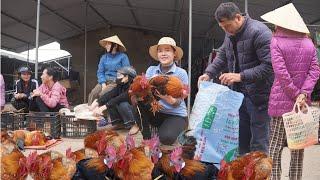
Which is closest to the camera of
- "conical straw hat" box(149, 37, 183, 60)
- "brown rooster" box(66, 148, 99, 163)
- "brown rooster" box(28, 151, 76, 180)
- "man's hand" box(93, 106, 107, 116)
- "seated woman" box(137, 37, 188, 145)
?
"brown rooster" box(28, 151, 76, 180)

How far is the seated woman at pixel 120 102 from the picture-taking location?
6.21 metres

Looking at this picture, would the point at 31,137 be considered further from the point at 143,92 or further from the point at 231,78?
the point at 231,78

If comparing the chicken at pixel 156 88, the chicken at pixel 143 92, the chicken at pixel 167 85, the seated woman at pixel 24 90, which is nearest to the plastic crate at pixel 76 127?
the seated woman at pixel 24 90

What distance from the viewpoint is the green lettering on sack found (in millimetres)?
3561

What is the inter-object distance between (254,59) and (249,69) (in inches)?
6.1

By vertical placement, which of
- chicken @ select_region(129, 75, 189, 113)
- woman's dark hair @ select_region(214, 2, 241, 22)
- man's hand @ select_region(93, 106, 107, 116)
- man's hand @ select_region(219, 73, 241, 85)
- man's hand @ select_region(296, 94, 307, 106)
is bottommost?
man's hand @ select_region(93, 106, 107, 116)

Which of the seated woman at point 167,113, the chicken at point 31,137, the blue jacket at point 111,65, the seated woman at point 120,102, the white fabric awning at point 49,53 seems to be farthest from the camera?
the white fabric awning at point 49,53

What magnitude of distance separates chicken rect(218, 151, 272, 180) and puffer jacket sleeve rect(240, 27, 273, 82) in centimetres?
96

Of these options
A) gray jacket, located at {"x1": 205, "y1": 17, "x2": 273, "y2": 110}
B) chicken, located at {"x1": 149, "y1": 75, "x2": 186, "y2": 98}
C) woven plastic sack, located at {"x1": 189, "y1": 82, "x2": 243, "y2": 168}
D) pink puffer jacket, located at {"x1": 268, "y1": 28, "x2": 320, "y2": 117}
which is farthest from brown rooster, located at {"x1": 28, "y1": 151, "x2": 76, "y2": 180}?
pink puffer jacket, located at {"x1": 268, "y1": 28, "x2": 320, "y2": 117}

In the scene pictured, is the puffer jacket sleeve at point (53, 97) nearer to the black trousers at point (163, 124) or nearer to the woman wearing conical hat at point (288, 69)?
the black trousers at point (163, 124)

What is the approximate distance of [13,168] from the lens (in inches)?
100.0

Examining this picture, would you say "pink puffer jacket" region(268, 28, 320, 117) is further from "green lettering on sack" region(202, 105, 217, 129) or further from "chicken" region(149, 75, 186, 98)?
"chicken" region(149, 75, 186, 98)

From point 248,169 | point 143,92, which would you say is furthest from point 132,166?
point 143,92

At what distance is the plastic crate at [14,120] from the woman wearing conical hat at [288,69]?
15.1 ft
